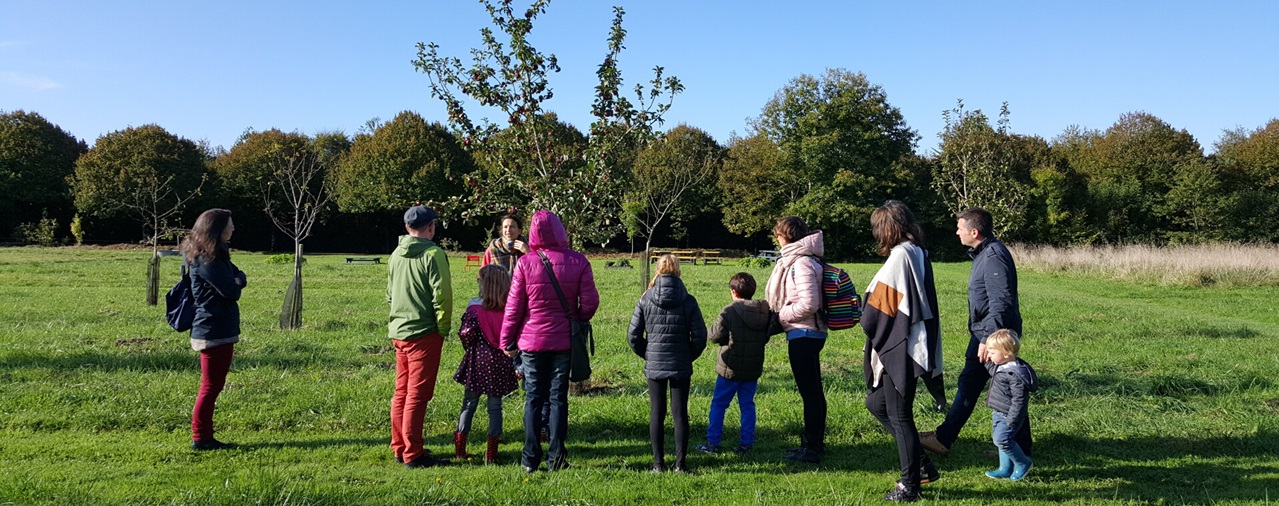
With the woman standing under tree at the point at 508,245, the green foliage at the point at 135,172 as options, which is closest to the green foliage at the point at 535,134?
the woman standing under tree at the point at 508,245

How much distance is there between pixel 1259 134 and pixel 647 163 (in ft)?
126

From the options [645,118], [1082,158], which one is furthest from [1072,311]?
[1082,158]

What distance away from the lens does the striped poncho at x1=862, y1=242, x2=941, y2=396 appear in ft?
15.4

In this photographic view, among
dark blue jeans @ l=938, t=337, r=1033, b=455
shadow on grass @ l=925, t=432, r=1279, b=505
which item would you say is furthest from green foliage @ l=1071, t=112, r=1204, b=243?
dark blue jeans @ l=938, t=337, r=1033, b=455

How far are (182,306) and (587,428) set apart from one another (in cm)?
311

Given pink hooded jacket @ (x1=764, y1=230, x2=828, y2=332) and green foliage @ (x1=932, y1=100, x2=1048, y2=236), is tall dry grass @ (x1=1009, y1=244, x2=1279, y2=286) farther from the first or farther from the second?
pink hooded jacket @ (x1=764, y1=230, x2=828, y2=332)

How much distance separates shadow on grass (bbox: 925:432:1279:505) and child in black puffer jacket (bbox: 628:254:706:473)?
160cm

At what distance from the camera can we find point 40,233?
44.2 m

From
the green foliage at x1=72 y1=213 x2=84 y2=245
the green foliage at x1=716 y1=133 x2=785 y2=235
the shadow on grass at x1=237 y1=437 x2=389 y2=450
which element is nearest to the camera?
the shadow on grass at x1=237 y1=437 x2=389 y2=450

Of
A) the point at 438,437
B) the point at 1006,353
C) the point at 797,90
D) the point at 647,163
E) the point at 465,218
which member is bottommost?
the point at 438,437

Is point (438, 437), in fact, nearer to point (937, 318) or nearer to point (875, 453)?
point (875, 453)

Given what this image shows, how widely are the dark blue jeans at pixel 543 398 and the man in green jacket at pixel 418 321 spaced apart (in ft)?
2.20

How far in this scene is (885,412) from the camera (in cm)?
497

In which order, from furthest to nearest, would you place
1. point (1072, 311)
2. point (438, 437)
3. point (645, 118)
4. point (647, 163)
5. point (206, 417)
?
1. point (647, 163)
2. point (1072, 311)
3. point (645, 118)
4. point (438, 437)
5. point (206, 417)
